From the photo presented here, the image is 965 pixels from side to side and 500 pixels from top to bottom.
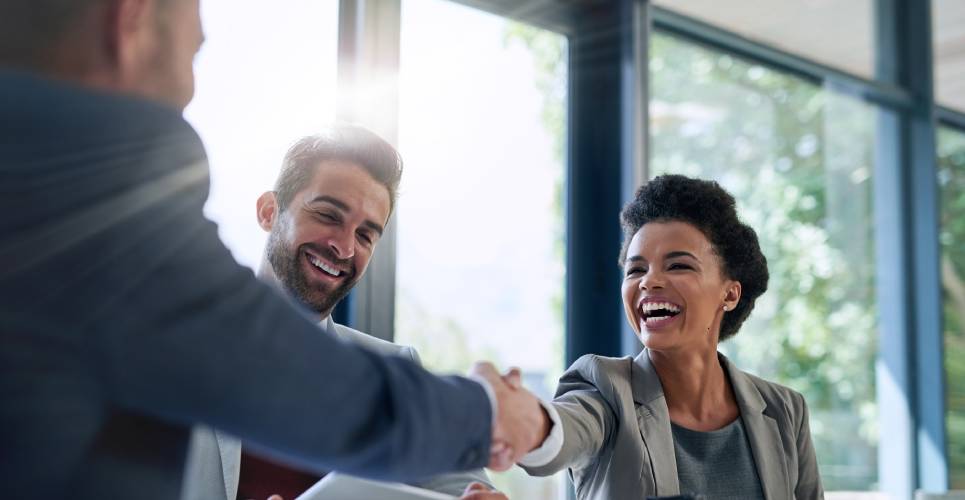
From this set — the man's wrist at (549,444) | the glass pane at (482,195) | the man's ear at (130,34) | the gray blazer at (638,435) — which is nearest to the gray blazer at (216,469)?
the man's wrist at (549,444)

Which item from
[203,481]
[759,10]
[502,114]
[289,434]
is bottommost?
[203,481]

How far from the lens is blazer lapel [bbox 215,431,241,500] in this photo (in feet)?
5.65

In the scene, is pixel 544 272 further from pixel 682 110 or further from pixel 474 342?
pixel 682 110

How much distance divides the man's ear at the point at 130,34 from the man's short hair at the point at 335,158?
4.13ft

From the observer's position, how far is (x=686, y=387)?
211cm

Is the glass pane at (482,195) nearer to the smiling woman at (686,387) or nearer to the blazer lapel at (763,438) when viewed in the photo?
the smiling woman at (686,387)

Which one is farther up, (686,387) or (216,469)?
(686,387)

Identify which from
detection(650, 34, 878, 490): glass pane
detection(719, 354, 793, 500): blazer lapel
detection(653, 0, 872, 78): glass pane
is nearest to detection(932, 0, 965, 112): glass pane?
detection(653, 0, 872, 78): glass pane

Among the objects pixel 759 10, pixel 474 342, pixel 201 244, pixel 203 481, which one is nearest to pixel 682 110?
pixel 759 10

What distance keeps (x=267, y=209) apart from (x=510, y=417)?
3.67 ft

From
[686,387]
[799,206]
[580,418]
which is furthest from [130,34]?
[799,206]

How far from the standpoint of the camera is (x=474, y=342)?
3264mm

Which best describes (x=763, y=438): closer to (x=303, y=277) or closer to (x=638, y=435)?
(x=638, y=435)

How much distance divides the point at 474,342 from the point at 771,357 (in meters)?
1.65
